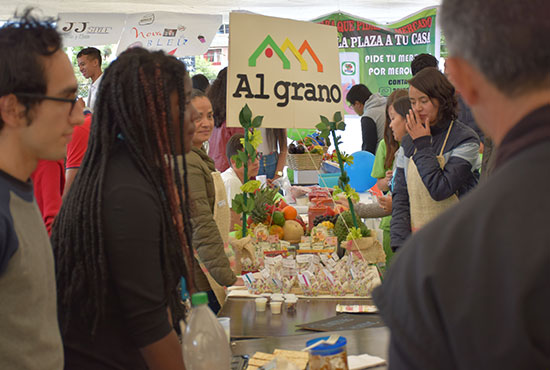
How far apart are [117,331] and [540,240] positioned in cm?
104

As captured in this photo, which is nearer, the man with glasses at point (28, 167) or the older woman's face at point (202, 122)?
the man with glasses at point (28, 167)

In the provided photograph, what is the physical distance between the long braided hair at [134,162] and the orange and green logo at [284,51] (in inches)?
65.0

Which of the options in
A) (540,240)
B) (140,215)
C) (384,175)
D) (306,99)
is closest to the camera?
(540,240)

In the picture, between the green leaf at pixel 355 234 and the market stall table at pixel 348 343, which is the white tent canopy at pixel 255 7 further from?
the market stall table at pixel 348 343

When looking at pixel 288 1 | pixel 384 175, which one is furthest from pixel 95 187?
pixel 288 1

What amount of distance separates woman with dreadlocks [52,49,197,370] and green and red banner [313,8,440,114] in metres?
6.78

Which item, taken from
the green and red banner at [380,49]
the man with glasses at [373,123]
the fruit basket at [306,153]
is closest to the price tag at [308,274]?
the fruit basket at [306,153]

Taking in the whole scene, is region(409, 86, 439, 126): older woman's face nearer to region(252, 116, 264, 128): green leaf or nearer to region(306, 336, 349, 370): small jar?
region(252, 116, 264, 128): green leaf

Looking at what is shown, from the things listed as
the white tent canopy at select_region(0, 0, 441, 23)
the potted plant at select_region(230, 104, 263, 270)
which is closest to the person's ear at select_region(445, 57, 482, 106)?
the potted plant at select_region(230, 104, 263, 270)

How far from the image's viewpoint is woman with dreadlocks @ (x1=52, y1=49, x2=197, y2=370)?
1334 millimetres

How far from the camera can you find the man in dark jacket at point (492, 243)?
0.64m

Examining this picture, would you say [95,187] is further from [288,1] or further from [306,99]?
[288,1]

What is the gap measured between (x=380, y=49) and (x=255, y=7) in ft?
6.34

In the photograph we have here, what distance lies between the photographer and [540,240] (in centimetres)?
64
